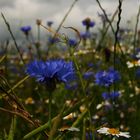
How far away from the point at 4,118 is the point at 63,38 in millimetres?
1753

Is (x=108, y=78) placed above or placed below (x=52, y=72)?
above

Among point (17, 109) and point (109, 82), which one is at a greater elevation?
point (109, 82)

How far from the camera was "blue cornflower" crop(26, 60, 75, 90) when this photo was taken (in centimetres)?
89

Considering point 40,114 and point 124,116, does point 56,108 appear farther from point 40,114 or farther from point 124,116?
point 124,116

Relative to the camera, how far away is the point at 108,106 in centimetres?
259

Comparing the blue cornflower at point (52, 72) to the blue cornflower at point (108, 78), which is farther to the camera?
the blue cornflower at point (108, 78)

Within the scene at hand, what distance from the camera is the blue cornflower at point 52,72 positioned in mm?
888

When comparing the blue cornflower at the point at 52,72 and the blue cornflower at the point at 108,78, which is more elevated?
the blue cornflower at the point at 108,78

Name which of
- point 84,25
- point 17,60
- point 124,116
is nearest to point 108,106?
point 124,116

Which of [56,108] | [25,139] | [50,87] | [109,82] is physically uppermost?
[56,108]

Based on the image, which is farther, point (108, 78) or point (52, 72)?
point (108, 78)

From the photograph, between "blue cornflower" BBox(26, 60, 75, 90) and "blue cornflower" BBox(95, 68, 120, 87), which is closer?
"blue cornflower" BBox(26, 60, 75, 90)

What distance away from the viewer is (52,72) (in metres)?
0.90

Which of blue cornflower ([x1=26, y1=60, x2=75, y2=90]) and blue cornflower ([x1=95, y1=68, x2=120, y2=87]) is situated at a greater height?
blue cornflower ([x1=95, y1=68, x2=120, y2=87])
